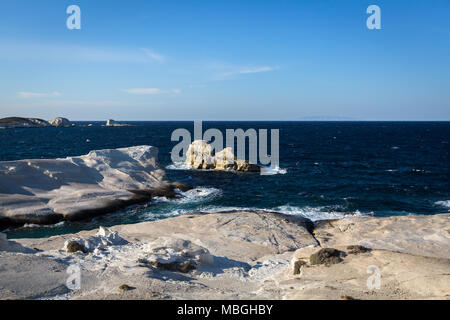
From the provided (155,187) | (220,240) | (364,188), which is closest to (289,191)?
(364,188)

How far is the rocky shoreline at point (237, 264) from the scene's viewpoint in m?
9.77

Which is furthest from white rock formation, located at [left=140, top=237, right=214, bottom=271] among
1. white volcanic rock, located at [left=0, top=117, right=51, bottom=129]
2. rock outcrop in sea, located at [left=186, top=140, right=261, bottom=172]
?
white volcanic rock, located at [left=0, top=117, right=51, bottom=129]

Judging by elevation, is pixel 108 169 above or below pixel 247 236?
above

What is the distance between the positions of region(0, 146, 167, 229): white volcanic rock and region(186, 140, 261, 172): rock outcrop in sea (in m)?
12.5

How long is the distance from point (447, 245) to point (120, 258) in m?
17.7

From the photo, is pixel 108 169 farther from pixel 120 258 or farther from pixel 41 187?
pixel 120 258

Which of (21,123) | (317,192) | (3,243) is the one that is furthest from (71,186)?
(21,123)

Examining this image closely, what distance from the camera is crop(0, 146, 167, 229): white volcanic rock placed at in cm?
2481

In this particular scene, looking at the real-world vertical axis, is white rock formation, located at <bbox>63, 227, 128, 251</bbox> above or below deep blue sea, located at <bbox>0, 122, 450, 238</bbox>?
Result: above

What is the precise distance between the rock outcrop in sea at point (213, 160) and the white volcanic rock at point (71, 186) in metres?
12.5

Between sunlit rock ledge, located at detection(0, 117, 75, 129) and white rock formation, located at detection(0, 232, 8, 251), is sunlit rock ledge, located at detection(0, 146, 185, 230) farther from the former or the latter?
sunlit rock ledge, located at detection(0, 117, 75, 129)

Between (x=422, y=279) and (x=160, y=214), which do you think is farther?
(x=160, y=214)

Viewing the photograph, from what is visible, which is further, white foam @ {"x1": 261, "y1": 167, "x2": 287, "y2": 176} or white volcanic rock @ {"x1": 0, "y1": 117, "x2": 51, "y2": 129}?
white volcanic rock @ {"x1": 0, "y1": 117, "x2": 51, "y2": 129}

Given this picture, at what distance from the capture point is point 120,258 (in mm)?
13555
